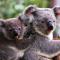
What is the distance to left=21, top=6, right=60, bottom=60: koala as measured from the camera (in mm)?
4727

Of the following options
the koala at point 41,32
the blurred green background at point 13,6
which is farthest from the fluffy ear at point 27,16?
the blurred green background at point 13,6

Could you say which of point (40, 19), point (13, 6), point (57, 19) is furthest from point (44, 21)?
point (13, 6)

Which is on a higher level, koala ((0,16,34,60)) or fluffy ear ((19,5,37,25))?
fluffy ear ((19,5,37,25))

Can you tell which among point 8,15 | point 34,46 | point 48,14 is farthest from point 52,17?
point 8,15

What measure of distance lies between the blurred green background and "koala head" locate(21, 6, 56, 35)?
2.20ft

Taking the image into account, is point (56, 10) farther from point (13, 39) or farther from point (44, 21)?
point (13, 39)

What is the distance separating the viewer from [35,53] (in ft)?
15.6

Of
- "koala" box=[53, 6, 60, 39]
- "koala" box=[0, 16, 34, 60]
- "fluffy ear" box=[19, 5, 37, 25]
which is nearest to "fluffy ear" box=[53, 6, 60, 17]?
"koala" box=[53, 6, 60, 39]

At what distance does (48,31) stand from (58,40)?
22 cm

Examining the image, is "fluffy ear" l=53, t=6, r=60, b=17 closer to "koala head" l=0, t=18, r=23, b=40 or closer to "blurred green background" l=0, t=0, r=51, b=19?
"koala head" l=0, t=18, r=23, b=40

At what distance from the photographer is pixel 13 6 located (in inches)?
224

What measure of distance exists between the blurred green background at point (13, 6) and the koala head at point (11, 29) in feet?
2.26

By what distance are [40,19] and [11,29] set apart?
0.37 meters

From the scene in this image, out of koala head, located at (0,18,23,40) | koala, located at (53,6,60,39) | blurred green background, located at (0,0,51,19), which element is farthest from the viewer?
blurred green background, located at (0,0,51,19)
